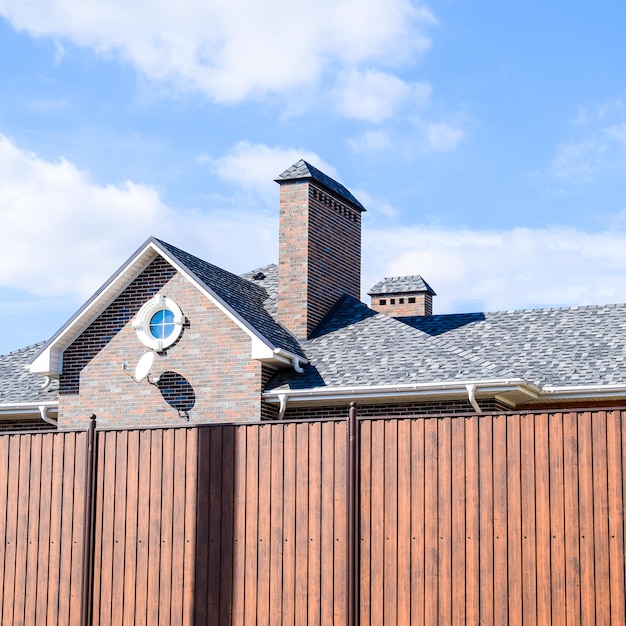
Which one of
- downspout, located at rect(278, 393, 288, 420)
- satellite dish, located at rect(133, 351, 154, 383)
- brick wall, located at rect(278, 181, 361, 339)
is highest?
brick wall, located at rect(278, 181, 361, 339)

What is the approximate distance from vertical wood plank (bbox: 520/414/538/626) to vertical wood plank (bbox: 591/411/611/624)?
0.50 metres

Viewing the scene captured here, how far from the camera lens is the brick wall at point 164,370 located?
14.8 m

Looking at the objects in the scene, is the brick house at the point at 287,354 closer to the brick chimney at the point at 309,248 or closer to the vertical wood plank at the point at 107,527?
the brick chimney at the point at 309,248

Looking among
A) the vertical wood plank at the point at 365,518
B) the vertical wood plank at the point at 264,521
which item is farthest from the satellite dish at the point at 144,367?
the vertical wood plank at the point at 365,518

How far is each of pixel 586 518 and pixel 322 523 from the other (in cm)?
232

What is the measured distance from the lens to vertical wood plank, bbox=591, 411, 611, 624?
344 inches

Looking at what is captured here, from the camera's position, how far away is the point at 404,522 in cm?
945

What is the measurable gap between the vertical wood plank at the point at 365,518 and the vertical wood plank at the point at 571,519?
171 cm

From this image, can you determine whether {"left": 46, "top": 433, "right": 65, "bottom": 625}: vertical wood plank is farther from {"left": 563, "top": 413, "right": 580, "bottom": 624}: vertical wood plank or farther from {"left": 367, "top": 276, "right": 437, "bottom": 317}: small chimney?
{"left": 367, "top": 276, "right": 437, "bottom": 317}: small chimney

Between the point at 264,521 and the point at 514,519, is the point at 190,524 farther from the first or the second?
the point at 514,519

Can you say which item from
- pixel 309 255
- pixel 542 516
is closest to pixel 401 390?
pixel 309 255

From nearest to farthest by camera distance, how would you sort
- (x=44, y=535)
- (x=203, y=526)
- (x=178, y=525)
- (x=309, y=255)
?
(x=203, y=526)
(x=178, y=525)
(x=44, y=535)
(x=309, y=255)

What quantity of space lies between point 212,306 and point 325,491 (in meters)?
5.91

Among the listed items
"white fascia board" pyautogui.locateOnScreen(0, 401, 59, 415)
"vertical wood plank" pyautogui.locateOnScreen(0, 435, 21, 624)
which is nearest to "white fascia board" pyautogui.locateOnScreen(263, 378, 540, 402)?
"white fascia board" pyautogui.locateOnScreen(0, 401, 59, 415)
